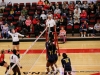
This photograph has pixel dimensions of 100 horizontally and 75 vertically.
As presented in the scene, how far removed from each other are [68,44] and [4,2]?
781 cm

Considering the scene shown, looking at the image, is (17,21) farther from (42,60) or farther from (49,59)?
(49,59)

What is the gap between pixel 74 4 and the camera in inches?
835

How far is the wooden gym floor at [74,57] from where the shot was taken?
12.5 meters

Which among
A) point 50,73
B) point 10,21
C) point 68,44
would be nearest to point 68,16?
point 68,44

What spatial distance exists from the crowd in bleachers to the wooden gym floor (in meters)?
1.36

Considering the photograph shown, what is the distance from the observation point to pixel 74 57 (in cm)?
1474

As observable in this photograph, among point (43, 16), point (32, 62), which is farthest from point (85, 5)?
point (32, 62)

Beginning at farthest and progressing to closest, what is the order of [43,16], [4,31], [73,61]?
[43,16]
[4,31]
[73,61]

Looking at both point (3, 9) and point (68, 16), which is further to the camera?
point (3, 9)

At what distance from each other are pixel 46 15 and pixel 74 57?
6.45 m

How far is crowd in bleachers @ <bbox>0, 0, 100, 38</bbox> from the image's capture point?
63.7 ft

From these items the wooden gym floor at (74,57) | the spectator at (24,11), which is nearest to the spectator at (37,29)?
the wooden gym floor at (74,57)

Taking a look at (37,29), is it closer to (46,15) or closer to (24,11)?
(46,15)

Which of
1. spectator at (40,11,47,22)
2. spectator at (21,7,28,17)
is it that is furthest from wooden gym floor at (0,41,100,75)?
spectator at (21,7,28,17)
